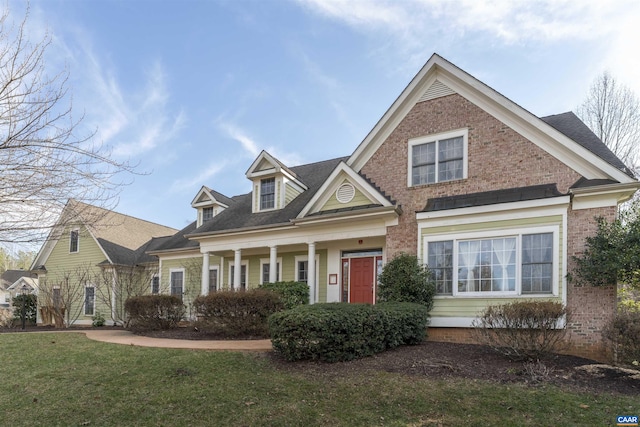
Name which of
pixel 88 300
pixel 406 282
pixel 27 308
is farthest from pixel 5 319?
pixel 406 282

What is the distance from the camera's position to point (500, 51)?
36.1 feet

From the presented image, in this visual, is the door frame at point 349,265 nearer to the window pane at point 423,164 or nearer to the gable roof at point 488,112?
the gable roof at point 488,112

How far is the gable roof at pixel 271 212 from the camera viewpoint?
15.6 m

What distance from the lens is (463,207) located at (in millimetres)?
10758

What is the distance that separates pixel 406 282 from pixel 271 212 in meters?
7.09

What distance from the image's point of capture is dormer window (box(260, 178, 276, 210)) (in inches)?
664

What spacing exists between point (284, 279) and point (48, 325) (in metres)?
13.5

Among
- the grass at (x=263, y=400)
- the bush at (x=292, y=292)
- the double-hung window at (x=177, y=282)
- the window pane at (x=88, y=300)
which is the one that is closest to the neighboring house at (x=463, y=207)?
the bush at (x=292, y=292)

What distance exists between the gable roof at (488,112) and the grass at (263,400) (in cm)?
575

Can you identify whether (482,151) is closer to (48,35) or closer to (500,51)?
(500,51)

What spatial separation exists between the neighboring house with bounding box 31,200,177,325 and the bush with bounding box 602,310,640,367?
18372mm

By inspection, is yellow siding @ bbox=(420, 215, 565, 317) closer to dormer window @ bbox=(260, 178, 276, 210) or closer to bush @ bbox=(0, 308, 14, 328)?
dormer window @ bbox=(260, 178, 276, 210)

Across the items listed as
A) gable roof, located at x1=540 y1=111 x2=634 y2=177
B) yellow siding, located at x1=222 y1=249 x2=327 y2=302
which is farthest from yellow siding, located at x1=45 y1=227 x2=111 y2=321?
gable roof, located at x1=540 y1=111 x2=634 y2=177

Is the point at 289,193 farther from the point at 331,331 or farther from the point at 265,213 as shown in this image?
the point at 331,331
